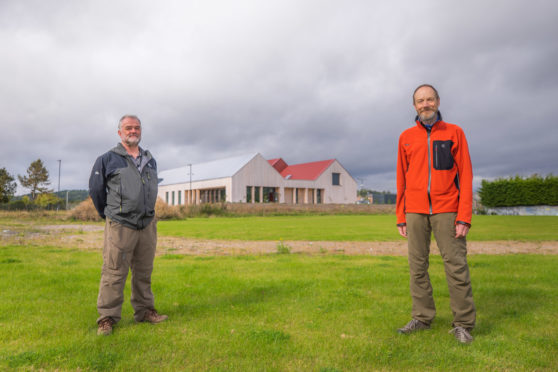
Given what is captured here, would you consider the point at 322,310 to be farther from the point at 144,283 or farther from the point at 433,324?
the point at 144,283

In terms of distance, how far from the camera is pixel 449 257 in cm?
382

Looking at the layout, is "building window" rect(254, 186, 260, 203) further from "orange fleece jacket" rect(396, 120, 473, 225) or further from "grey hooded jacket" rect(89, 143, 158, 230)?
"orange fleece jacket" rect(396, 120, 473, 225)

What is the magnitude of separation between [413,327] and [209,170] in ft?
169

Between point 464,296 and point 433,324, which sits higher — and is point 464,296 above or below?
above

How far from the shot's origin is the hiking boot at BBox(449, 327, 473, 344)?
3693mm

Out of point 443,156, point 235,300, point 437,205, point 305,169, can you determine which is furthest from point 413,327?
point 305,169

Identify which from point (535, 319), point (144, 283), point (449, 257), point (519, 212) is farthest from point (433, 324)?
point (519, 212)

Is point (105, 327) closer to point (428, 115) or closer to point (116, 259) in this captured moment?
point (116, 259)

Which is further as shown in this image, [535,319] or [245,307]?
[245,307]

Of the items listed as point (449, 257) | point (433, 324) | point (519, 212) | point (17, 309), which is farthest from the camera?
point (519, 212)

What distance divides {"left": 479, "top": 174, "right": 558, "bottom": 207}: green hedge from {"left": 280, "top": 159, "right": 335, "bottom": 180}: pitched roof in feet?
66.7

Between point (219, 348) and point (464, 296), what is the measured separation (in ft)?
7.65

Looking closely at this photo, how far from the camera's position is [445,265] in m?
3.95

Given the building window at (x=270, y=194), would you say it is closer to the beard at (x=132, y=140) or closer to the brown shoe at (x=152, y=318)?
the brown shoe at (x=152, y=318)
